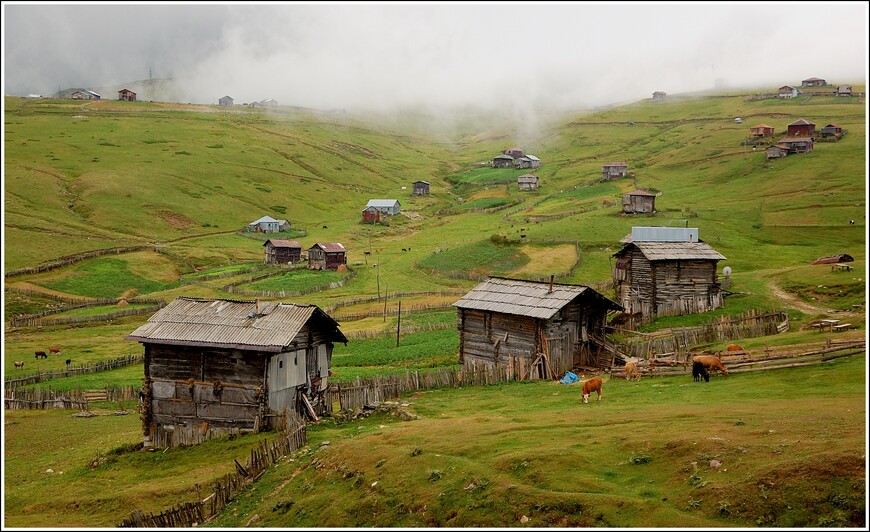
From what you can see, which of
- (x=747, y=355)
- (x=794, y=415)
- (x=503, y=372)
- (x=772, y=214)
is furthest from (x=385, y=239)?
(x=794, y=415)

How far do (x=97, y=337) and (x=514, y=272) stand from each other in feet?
144

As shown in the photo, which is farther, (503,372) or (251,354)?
(503,372)

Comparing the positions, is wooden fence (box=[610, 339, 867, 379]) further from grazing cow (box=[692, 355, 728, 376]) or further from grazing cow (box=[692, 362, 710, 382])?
grazing cow (box=[692, 362, 710, 382])

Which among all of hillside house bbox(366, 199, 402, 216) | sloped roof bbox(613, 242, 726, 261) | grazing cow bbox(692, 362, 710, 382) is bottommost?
grazing cow bbox(692, 362, 710, 382)

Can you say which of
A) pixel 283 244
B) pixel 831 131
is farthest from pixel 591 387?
pixel 831 131

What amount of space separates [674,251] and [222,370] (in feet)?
131

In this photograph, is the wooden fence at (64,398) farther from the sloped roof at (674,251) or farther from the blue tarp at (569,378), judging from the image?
the sloped roof at (674,251)

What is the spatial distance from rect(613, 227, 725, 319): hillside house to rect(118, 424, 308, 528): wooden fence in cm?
3734

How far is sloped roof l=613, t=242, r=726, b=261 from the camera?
Result: 199 feet

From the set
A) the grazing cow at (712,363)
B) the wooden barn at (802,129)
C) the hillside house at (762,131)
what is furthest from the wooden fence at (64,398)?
the hillside house at (762,131)

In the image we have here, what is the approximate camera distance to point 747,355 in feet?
119

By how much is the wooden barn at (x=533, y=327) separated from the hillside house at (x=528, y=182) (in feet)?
363

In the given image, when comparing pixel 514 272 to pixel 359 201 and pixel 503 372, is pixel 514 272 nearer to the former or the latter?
pixel 503 372

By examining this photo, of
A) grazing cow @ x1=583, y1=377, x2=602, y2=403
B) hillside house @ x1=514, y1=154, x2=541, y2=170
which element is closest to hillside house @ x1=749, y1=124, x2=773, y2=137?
hillside house @ x1=514, y1=154, x2=541, y2=170
